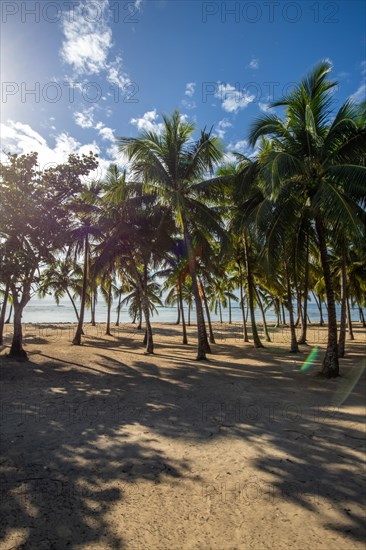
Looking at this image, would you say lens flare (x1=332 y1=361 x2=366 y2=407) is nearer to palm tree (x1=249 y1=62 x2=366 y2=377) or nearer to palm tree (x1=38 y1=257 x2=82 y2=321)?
palm tree (x1=249 y1=62 x2=366 y2=377)

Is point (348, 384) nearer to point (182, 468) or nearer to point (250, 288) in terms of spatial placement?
point (182, 468)

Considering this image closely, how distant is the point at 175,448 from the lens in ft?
16.9

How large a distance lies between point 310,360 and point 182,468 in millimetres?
11662

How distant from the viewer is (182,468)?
448 centimetres

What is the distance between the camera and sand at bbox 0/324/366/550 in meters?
3.19

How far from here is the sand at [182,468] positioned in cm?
319

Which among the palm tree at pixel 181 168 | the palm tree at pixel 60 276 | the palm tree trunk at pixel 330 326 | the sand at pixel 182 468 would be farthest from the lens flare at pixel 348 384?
the palm tree at pixel 60 276

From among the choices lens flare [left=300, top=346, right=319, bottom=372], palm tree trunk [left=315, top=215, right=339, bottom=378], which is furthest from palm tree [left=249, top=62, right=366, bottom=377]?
lens flare [left=300, top=346, right=319, bottom=372]

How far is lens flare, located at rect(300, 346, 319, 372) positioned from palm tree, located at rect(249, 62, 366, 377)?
5.84 ft

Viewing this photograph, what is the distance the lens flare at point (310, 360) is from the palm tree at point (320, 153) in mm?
1780

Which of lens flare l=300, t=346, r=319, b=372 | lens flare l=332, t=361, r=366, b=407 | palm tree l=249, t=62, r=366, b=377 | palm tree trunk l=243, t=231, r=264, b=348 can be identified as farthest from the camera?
palm tree trunk l=243, t=231, r=264, b=348

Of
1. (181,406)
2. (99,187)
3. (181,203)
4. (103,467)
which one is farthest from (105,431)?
(99,187)

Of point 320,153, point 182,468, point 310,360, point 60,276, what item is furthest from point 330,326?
point 60,276

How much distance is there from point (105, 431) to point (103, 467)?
1.45 m
